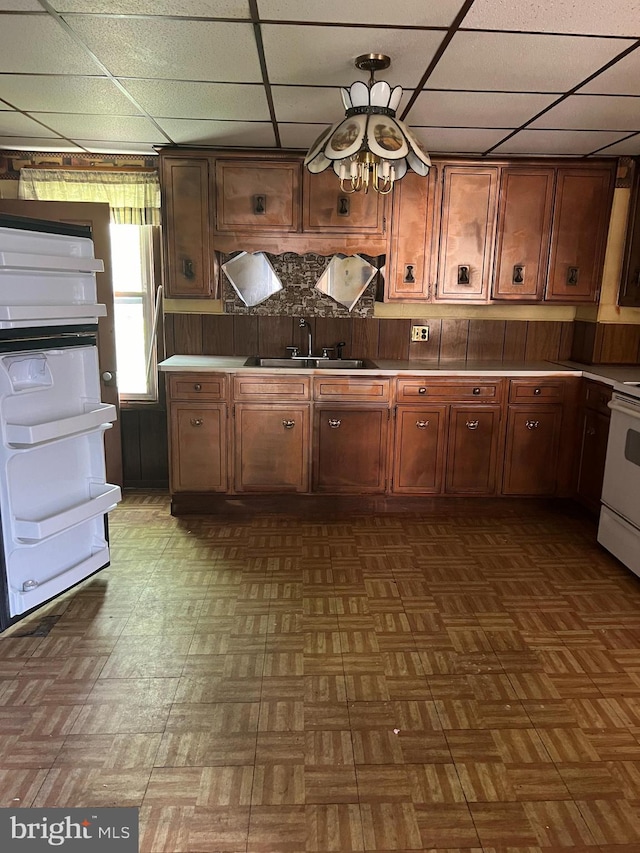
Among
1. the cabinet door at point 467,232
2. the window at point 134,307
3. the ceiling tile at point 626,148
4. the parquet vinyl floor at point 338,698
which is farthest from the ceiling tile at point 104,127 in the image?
the ceiling tile at point 626,148

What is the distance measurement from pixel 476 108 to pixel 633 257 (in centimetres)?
174

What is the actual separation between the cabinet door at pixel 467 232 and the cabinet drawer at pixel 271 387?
46.6 inches

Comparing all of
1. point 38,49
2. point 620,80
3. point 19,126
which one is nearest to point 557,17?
point 620,80

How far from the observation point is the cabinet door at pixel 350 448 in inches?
157

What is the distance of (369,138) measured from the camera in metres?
2.43

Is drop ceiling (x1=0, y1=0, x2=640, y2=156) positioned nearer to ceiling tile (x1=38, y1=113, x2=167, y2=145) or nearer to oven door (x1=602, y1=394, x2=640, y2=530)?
ceiling tile (x1=38, y1=113, x2=167, y2=145)

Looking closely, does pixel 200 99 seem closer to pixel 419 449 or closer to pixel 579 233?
pixel 419 449

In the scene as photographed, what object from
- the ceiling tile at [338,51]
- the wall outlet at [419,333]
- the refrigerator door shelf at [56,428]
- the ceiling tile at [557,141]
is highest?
the ceiling tile at [557,141]

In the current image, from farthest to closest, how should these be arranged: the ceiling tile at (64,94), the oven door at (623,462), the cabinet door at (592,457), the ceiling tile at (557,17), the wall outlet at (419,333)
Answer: the wall outlet at (419,333), the cabinet door at (592,457), the oven door at (623,462), the ceiling tile at (64,94), the ceiling tile at (557,17)

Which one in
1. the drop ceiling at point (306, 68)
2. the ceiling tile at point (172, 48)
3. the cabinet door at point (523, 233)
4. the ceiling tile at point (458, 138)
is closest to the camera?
the drop ceiling at point (306, 68)

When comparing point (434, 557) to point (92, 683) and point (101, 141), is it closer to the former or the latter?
point (92, 683)

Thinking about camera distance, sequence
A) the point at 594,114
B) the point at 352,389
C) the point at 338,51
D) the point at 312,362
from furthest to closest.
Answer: the point at 312,362 → the point at 352,389 → the point at 594,114 → the point at 338,51

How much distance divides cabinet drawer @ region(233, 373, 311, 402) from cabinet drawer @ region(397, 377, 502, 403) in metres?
0.63

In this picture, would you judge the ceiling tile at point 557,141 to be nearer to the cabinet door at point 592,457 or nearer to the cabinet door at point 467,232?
the cabinet door at point 467,232
